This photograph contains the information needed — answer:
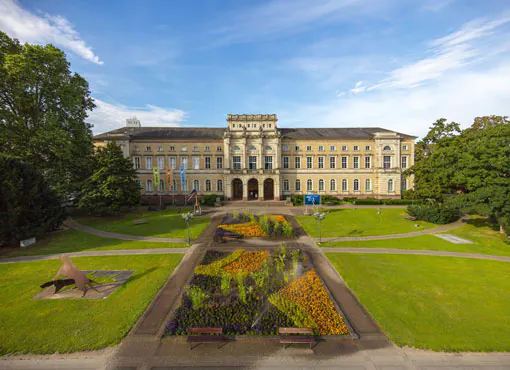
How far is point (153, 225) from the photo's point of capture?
29062 mm

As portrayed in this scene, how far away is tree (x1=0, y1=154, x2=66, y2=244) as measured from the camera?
2070 cm

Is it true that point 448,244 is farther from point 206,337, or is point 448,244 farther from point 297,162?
point 297,162

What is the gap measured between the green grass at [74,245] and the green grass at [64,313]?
12.0 feet

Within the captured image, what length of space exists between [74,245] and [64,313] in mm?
13520

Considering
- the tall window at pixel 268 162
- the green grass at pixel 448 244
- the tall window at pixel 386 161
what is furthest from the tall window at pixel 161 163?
the tall window at pixel 386 161

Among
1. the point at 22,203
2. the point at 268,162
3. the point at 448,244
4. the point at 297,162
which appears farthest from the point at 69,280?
the point at 297,162

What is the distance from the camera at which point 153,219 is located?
32750mm

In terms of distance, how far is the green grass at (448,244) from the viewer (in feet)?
66.0

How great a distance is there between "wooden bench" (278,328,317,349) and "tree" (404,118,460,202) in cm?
3043

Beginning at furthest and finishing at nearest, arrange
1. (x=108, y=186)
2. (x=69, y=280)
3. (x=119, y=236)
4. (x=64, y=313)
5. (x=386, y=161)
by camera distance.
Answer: (x=386, y=161) < (x=108, y=186) < (x=119, y=236) < (x=69, y=280) < (x=64, y=313)

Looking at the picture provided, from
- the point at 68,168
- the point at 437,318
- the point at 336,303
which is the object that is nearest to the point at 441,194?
the point at 437,318

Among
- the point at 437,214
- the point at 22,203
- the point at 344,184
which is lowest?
the point at 437,214

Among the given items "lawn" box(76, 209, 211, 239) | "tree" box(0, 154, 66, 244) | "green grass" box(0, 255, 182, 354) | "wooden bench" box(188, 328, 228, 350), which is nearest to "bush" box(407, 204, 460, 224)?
"lawn" box(76, 209, 211, 239)

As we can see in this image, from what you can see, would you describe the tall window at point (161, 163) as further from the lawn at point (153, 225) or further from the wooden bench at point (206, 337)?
the wooden bench at point (206, 337)
